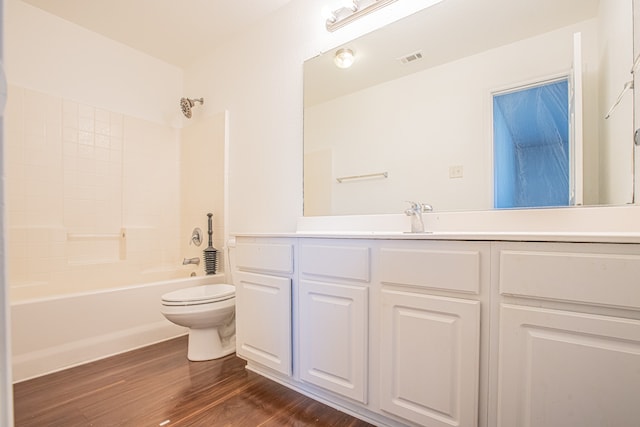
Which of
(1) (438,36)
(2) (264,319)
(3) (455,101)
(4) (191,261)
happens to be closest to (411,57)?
(1) (438,36)

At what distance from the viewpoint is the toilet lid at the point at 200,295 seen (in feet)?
5.80

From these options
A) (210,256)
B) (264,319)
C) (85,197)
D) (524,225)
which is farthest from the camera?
(210,256)

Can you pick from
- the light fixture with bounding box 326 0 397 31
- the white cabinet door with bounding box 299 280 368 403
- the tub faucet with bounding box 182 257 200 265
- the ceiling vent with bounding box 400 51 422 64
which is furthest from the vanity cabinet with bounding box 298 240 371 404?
the tub faucet with bounding box 182 257 200 265

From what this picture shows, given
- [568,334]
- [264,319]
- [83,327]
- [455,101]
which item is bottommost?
[83,327]

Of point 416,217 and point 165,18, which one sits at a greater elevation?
point 165,18

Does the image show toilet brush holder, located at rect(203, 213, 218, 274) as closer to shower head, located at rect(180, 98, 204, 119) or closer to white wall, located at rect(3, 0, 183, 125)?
shower head, located at rect(180, 98, 204, 119)

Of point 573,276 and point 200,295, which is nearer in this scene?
point 573,276

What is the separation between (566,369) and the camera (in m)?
0.84

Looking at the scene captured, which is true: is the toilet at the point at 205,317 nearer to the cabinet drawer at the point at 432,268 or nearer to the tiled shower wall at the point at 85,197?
the tiled shower wall at the point at 85,197

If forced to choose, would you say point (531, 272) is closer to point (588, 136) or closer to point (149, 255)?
point (588, 136)

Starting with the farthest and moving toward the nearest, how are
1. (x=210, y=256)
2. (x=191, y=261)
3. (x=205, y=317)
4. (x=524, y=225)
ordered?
1. (x=191, y=261)
2. (x=210, y=256)
3. (x=205, y=317)
4. (x=524, y=225)

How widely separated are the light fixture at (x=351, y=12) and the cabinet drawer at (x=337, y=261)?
1281 millimetres

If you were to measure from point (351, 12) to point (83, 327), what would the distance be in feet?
8.20

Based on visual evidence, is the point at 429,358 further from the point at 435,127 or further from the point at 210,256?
the point at 210,256
